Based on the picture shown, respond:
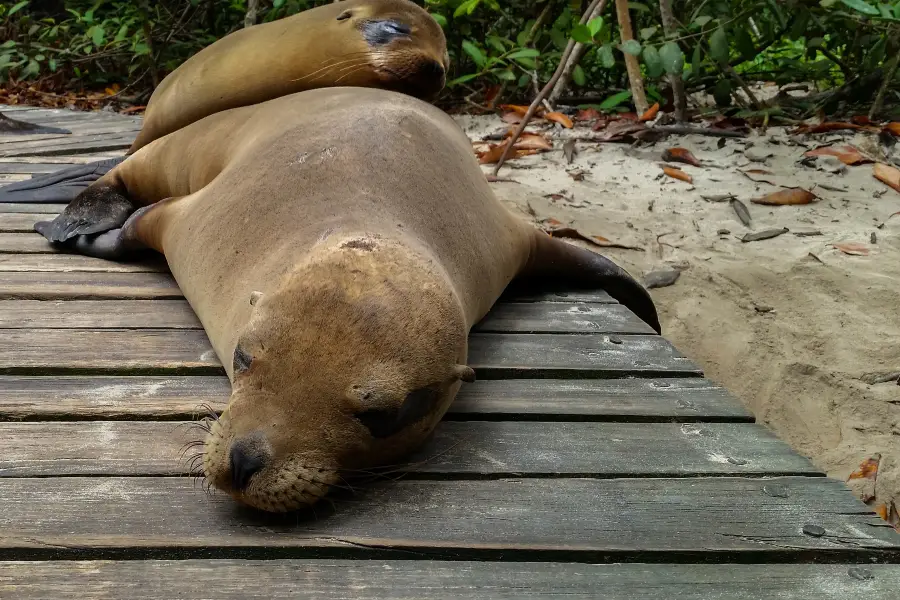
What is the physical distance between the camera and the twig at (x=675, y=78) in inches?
204

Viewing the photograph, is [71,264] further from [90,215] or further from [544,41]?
[544,41]

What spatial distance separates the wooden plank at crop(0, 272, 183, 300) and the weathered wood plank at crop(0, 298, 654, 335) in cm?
6

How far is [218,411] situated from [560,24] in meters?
4.76

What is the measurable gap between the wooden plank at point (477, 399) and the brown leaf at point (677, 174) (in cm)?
271

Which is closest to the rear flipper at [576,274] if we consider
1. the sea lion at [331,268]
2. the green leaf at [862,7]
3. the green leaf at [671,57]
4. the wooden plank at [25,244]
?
the sea lion at [331,268]

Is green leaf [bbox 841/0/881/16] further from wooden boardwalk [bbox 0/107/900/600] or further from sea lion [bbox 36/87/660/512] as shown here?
wooden boardwalk [bbox 0/107/900/600]

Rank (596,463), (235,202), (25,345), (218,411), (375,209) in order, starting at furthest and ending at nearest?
(235,202), (25,345), (375,209), (218,411), (596,463)

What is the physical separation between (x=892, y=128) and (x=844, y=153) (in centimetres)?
49

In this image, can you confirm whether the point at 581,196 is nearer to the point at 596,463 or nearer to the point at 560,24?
the point at 560,24

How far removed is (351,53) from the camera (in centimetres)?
341

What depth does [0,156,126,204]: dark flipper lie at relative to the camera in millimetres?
3537

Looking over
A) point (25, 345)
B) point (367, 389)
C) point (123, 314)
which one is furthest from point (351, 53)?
point (367, 389)

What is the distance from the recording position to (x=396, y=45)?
11.1 ft

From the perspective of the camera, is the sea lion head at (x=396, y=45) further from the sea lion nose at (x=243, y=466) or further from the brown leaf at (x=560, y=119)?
the sea lion nose at (x=243, y=466)
